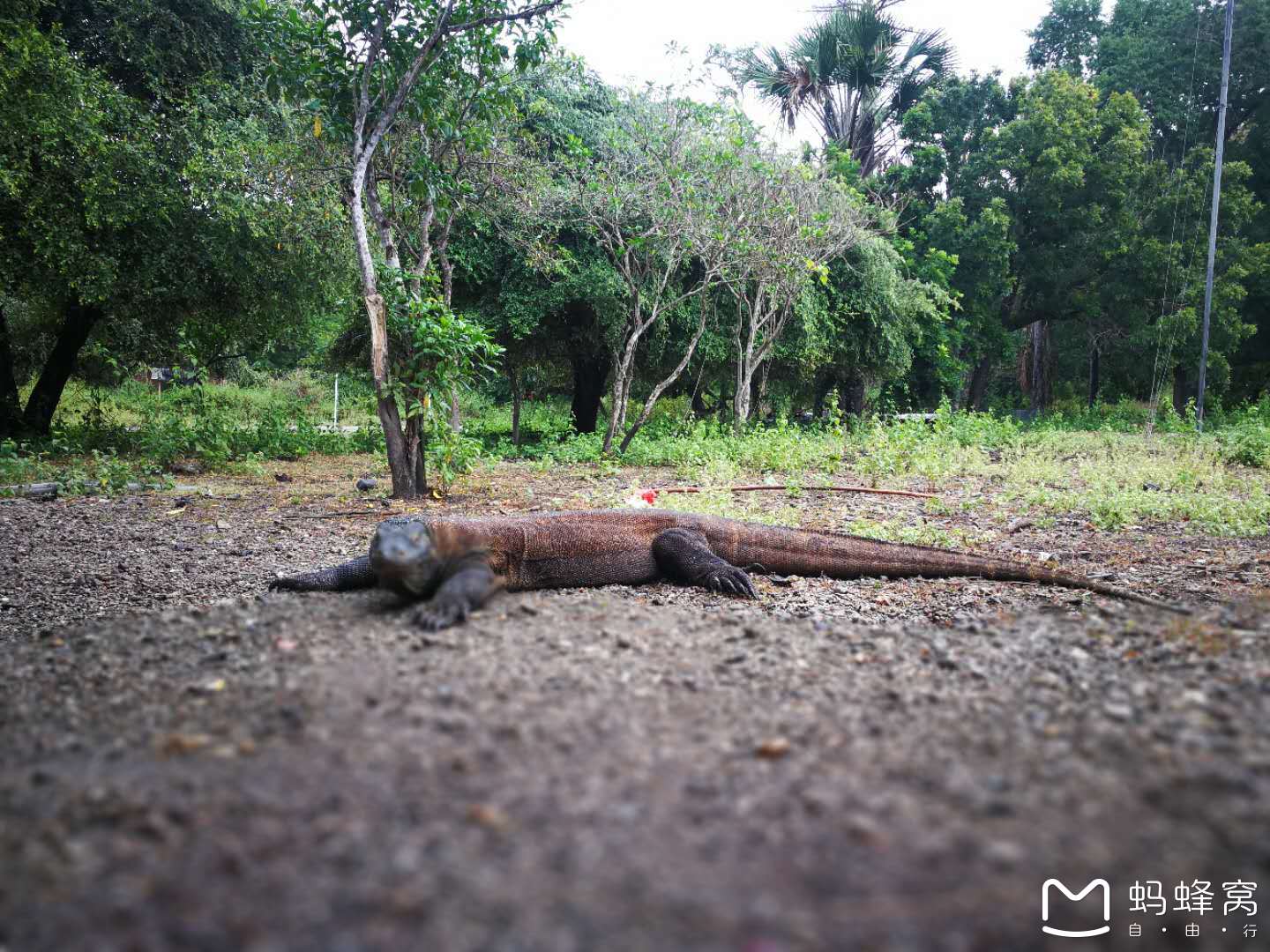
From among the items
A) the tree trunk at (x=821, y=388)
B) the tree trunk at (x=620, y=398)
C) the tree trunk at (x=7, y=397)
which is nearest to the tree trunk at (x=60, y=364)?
the tree trunk at (x=7, y=397)

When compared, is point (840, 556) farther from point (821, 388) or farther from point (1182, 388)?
point (1182, 388)

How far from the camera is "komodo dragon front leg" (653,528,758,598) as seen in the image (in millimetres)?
4020

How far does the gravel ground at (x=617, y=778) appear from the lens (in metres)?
1.13

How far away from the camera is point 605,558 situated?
408 centimetres

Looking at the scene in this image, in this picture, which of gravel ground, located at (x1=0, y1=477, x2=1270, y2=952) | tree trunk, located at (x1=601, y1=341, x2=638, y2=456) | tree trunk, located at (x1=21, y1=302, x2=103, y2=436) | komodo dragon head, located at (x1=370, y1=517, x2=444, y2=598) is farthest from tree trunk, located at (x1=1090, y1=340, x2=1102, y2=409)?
tree trunk, located at (x1=21, y1=302, x2=103, y2=436)

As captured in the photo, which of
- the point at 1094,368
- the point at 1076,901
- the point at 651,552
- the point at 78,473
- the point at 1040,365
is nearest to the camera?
the point at 1076,901

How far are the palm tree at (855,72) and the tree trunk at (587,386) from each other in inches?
399

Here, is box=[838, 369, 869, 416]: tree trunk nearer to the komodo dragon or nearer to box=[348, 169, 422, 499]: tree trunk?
box=[348, 169, 422, 499]: tree trunk

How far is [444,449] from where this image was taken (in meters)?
6.80

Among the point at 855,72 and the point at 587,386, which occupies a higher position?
the point at 855,72

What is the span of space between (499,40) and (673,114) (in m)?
4.59

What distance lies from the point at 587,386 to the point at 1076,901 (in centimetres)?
1538

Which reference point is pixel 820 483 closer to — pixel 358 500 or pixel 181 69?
pixel 358 500

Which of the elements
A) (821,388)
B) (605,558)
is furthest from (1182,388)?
(605,558)
